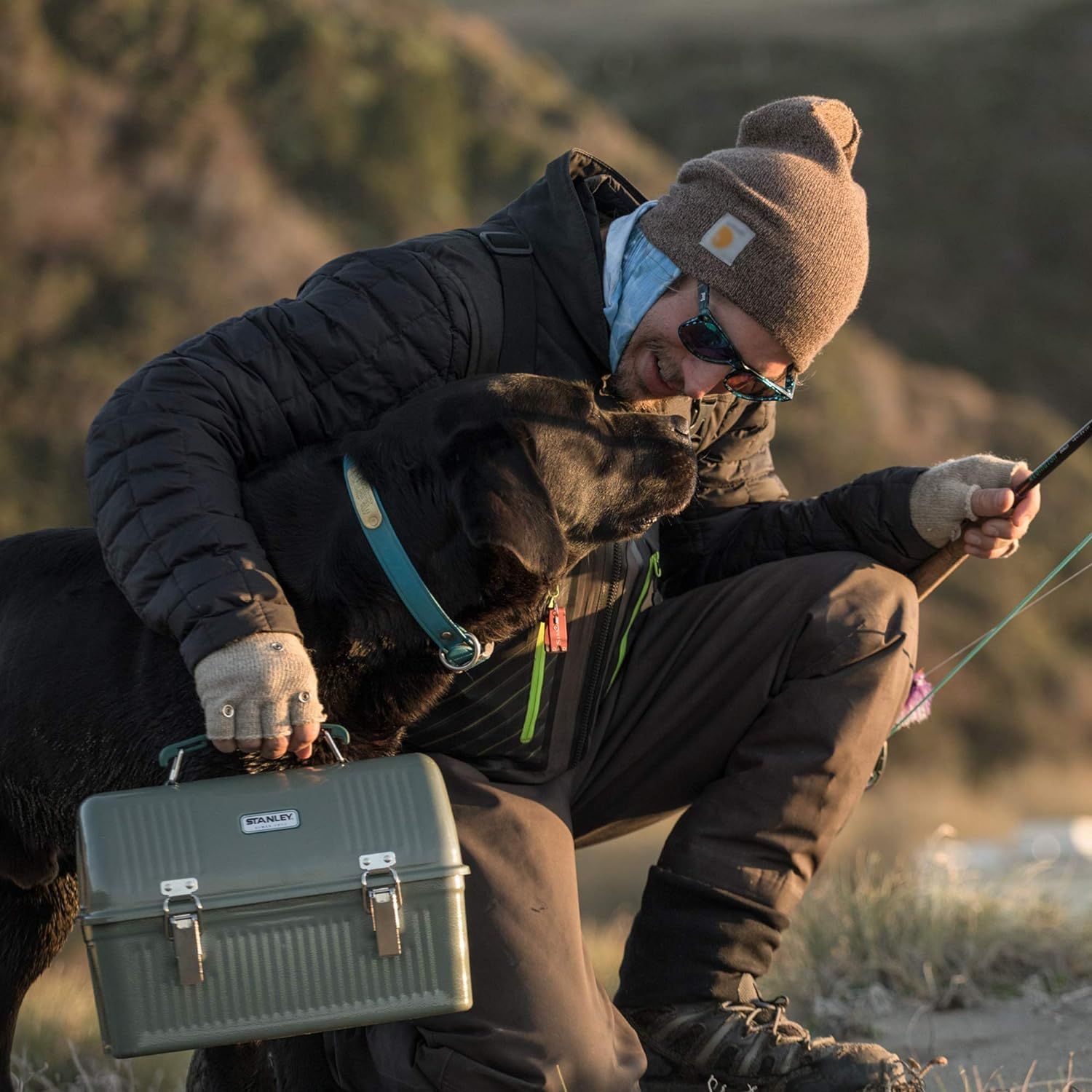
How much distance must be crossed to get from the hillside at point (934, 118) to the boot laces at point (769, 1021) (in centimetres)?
2348

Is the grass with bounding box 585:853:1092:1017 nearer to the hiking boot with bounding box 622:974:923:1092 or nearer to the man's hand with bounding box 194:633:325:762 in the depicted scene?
the hiking boot with bounding box 622:974:923:1092

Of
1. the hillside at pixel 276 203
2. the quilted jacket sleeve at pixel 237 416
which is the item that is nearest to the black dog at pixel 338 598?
the quilted jacket sleeve at pixel 237 416

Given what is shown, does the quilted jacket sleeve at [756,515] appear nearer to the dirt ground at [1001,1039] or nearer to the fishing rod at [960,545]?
the fishing rod at [960,545]

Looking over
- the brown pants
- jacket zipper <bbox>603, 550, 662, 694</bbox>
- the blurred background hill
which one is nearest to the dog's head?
jacket zipper <bbox>603, 550, 662, 694</bbox>

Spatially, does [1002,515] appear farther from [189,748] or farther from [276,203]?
[276,203]

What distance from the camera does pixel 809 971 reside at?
11.9 ft

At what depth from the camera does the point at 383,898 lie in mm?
2127

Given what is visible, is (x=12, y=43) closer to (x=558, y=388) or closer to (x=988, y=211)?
(x=558, y=388)

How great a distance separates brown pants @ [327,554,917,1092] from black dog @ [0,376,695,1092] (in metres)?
0.35

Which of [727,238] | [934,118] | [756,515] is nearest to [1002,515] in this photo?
[756,515]

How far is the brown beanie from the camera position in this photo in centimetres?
268

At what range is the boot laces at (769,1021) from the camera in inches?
108

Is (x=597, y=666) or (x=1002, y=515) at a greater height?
(x=1002, y=515)

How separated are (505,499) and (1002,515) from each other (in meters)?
1.13
